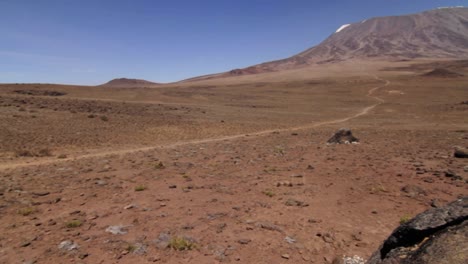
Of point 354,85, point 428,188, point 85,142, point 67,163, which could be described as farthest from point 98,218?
point 354,85

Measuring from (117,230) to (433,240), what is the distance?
5.81m

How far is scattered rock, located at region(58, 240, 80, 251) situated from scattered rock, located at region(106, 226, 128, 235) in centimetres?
73

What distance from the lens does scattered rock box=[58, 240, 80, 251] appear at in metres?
5.62

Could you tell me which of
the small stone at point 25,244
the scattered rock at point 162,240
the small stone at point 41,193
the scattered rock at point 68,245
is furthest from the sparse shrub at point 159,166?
the small stone at point 25,244

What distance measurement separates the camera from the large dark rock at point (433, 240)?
2.82m

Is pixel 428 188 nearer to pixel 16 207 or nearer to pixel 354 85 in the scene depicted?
pixel 16 207

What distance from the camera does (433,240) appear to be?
3.14 meters

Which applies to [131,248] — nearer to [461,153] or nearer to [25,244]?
[25,244]

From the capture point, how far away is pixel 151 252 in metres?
5.51

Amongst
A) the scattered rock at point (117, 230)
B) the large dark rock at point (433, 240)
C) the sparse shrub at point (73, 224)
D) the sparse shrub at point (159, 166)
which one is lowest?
the sparse shrub at point (159, 166)

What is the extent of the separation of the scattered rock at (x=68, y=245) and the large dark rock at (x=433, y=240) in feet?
17.6

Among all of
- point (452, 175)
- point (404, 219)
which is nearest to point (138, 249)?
point (404, 219)

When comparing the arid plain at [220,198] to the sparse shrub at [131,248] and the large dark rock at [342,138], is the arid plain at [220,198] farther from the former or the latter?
the large dark rock at [342,138]

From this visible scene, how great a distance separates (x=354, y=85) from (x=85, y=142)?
7387 centimetres
